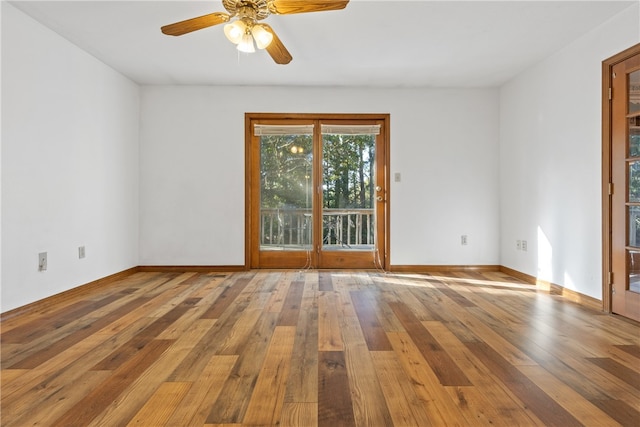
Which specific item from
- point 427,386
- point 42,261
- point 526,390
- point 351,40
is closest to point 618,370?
point 526,390

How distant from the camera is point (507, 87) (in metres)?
4.46

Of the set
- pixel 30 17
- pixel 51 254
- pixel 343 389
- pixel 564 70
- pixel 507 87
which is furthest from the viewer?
pixel 507 87

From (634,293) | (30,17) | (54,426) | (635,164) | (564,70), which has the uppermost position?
(30,17)

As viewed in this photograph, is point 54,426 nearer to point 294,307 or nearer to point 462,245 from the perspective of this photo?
point 294,307

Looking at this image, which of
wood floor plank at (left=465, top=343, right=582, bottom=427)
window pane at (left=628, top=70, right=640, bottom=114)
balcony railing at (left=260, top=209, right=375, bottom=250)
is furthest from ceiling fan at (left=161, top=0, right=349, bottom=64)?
balcony railing at (left=260, top=209, right=375, bottom=250)

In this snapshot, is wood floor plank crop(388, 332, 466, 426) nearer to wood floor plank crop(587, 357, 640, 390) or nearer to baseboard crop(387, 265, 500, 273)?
wood floor plank crop(587, 357, 640, 390)

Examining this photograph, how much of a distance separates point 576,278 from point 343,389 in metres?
2.76

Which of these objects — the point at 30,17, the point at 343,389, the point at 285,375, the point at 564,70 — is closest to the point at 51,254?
the point at 30,17

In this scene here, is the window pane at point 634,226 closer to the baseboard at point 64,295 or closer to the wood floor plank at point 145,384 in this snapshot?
the wood floor plank at point 145,384

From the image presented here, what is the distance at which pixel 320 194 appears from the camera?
4730mm

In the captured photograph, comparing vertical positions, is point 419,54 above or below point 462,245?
above

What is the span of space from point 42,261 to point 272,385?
2.54 meters

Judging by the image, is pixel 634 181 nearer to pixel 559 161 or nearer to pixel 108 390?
pixel 559 161

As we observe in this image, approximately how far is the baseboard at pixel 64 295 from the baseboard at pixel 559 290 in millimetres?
4532
